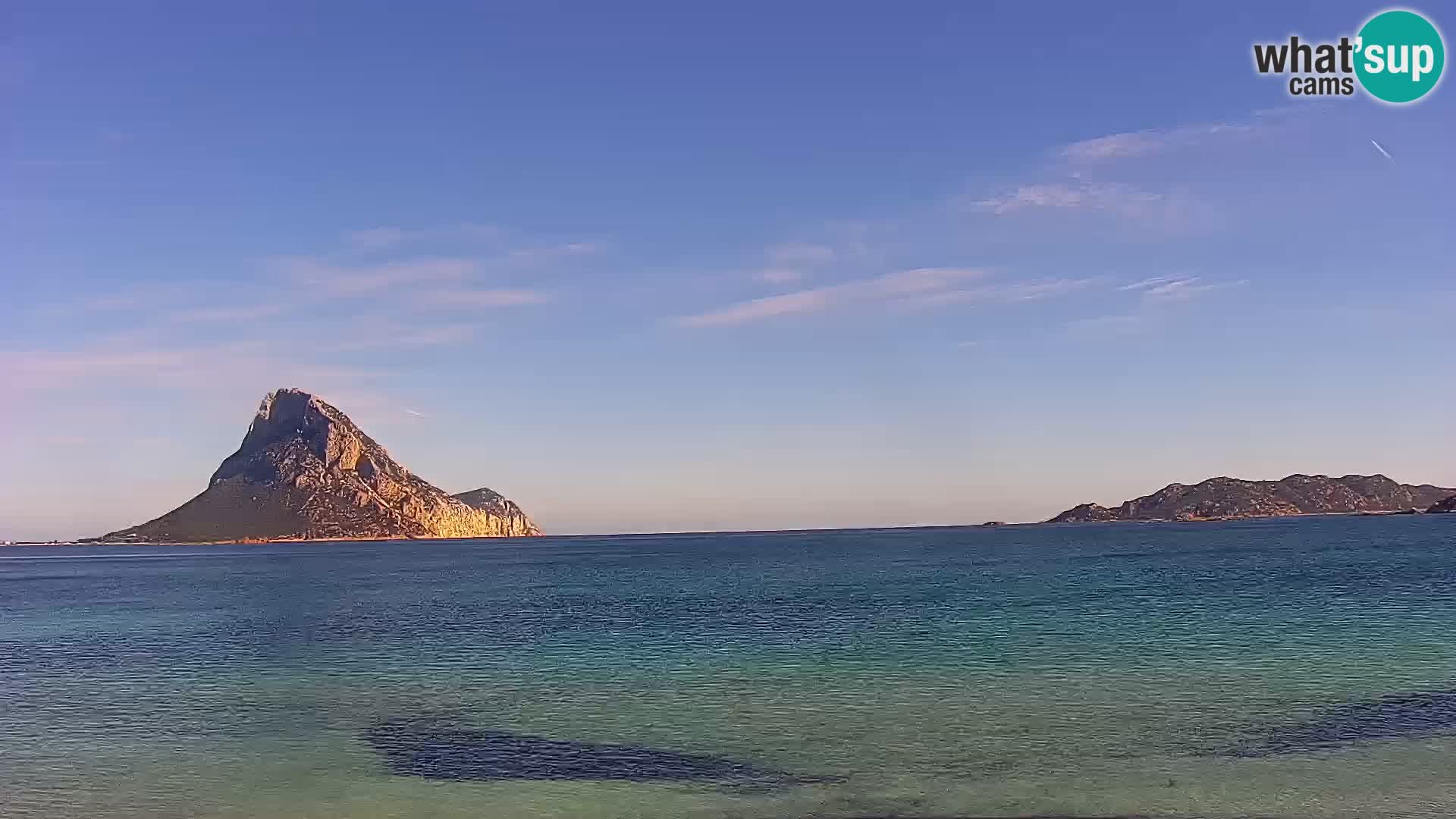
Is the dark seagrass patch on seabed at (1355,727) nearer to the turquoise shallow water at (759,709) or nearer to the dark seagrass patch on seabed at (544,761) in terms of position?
the turquoise shallow water at (759,709)

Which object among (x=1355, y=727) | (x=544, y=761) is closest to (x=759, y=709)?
(x=544, y=761)

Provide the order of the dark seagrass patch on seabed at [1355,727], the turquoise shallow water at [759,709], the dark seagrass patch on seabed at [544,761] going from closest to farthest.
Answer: the turquoise shallow water at [759,709]
the dark seagrass patch on seabed at [544,761]
the dark seagrass patch on seabed at [1355,727]

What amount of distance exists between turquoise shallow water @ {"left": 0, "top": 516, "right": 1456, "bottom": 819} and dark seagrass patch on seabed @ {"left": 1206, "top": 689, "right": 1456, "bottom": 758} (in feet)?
0.37

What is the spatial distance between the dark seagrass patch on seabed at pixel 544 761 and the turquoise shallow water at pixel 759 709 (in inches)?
4.3

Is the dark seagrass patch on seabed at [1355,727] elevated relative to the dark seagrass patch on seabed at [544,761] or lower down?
elevated

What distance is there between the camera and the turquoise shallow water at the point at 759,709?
22344 millimetres

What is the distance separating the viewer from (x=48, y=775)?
83.7 ft

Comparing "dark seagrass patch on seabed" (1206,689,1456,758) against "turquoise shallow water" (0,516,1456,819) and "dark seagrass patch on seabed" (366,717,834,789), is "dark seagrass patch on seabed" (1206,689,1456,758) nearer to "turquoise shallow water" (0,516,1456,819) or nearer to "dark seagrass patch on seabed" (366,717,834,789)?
"turquoise shallow water" (0,516,1456,819)

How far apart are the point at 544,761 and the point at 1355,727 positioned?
786 inches

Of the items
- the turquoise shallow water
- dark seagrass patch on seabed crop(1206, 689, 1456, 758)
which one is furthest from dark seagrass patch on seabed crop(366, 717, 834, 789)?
dark seagrass patch on seabed crop(1206, 689, 1456, 758)

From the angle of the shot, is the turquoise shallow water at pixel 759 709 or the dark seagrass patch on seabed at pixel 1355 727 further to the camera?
the dark seagrass patch on seabed at pixel 1355 727

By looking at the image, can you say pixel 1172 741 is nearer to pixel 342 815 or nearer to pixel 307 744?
pixel 342 815

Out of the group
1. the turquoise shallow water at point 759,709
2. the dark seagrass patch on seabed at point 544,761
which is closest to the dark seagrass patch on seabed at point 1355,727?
the turquoise shallow water at point 759,709

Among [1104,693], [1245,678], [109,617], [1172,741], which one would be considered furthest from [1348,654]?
[109,617]
